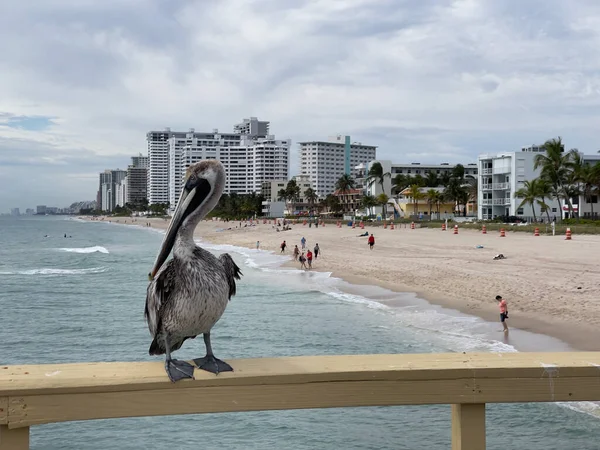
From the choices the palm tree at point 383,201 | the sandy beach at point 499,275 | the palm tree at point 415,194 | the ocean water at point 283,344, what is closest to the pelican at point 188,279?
the ocean water at point 283,344

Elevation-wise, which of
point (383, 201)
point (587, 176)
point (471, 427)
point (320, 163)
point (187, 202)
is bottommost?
point (471, 427)

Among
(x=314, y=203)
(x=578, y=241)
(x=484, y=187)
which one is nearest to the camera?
(x=578, y=241)

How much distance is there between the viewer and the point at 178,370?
241 centimetres

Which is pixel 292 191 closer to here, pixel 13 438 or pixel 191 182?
pixel 191 182

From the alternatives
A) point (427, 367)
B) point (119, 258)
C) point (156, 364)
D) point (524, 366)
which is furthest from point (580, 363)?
point (119, 258)

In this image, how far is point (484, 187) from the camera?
66000mm

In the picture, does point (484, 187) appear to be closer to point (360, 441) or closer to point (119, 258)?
point (119, 258)

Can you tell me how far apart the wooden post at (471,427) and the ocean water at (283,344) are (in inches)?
218

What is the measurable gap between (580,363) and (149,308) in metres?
2.01

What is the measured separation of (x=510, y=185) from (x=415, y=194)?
2182cm

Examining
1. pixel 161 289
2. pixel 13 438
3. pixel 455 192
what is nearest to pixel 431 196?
pixel 455 192

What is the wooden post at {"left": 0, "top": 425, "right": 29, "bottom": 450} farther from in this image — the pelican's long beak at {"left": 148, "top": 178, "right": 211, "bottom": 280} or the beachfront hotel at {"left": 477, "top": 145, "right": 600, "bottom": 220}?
the beachfront hotel at {"left": 477, "top": 145, "right": 600, "bottom": 220}

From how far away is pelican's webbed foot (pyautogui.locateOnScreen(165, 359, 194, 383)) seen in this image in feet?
7.70

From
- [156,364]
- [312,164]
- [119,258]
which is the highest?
[312,164]
